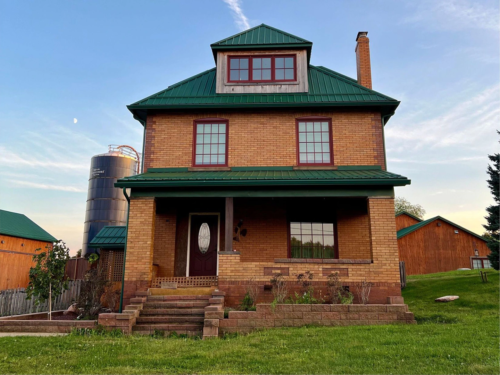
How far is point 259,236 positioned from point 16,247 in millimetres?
17665

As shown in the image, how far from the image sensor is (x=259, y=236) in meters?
13.6

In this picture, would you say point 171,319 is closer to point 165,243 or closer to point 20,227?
point 165,243

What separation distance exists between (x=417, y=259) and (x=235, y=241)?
706 inches

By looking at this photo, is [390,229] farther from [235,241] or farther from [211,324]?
[211,324]

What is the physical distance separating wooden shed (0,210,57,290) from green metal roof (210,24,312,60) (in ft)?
53.2

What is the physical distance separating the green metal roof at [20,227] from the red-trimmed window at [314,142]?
18330mm

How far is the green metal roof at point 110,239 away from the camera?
17375mm

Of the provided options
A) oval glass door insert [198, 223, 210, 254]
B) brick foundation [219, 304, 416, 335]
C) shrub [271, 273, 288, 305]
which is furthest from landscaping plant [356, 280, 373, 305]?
oval glass door insert [198, 223, 210, 254]

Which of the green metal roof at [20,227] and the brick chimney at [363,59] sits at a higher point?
the brick chimney at [363,59]

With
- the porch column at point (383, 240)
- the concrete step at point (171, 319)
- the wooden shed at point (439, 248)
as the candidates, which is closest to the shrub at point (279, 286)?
the concrete step at point (171, 319)

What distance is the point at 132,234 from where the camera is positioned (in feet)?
39.4

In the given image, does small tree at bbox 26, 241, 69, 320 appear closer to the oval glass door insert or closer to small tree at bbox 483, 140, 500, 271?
the oval glass door insert

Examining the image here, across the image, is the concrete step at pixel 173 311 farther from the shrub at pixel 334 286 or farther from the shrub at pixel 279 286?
the shrub at pixel 334 286

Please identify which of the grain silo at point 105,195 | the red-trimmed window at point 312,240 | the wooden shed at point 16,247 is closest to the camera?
the red-trimmed window at point 312,240
